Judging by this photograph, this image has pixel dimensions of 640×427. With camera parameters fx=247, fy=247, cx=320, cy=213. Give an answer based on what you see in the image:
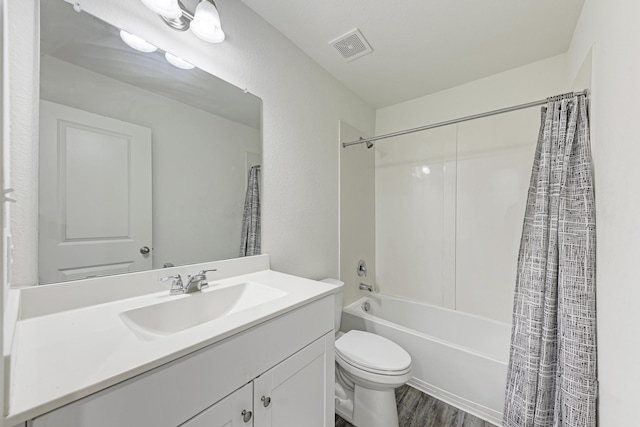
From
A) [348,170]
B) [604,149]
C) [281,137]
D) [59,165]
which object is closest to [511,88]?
[604,149]

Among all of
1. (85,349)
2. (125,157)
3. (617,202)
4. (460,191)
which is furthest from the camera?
(460,191)

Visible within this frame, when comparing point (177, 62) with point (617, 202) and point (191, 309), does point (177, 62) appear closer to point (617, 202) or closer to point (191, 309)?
point (191, 309)

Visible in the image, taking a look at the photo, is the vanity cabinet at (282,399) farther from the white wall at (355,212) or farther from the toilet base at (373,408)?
the white wall at (355,212)

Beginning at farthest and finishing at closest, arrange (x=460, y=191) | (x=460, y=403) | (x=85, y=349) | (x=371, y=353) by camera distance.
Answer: (x=460, y=191), (x=460, y=403), (x=371, y=353), (x=85, y=349)

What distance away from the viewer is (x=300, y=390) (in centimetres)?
92

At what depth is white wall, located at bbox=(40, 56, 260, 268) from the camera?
86 cm

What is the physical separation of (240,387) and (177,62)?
50.9 inches

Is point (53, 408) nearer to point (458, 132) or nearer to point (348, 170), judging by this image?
point (348, 170)

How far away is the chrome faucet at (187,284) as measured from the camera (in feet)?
3.17

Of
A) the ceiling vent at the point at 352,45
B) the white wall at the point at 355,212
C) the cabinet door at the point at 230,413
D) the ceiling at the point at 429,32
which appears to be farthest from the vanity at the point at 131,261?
the white wall at the point at 355,212

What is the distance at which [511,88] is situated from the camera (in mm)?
1904

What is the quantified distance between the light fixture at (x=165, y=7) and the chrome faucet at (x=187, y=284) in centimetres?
104

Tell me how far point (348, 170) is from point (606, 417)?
186 centimetres

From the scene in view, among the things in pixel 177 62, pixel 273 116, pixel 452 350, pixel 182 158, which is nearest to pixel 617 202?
pixel 452 350
